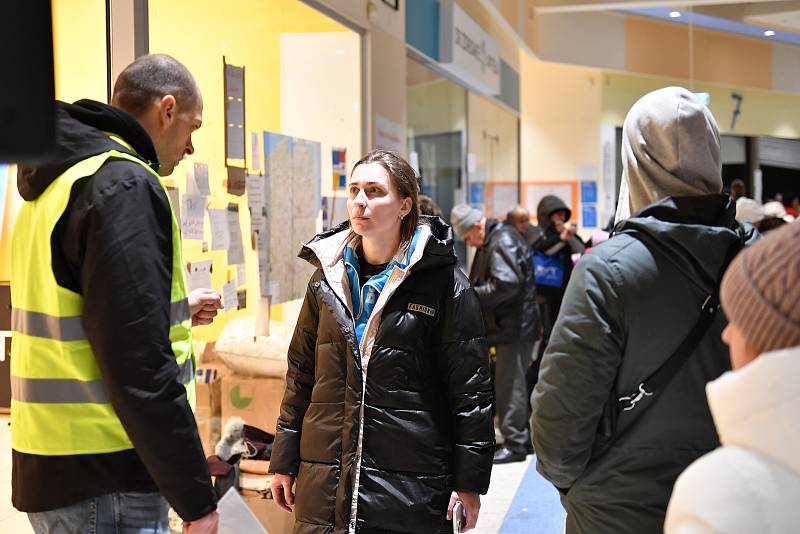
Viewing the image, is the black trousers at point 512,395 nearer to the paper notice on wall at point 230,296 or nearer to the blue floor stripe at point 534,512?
the blue floor stripe at point 534,512

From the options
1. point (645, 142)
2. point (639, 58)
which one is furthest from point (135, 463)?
point (639, 58)

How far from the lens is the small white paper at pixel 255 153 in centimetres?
431

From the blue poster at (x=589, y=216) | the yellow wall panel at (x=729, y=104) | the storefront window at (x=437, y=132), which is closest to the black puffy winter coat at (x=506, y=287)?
the storefront window at (x=437, y=132)

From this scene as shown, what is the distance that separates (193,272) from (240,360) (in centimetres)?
62

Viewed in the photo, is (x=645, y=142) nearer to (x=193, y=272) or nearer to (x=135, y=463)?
(x=135, y=463)

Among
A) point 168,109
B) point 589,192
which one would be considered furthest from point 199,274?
point 589,192

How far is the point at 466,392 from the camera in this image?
2.62m

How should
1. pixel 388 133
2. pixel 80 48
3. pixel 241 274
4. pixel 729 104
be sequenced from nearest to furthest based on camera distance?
1. pixel 80 48
2. pixel 241 274
3. pixel 388 133
4. pixel 729 104

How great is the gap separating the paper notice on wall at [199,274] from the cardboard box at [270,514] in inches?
35.8

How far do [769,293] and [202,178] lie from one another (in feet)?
9.83

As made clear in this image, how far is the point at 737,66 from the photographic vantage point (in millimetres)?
15062

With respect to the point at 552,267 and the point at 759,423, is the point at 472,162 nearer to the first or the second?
the point at 552,267

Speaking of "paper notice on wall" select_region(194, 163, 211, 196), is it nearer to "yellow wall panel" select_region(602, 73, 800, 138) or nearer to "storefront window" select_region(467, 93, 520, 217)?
"storefront window" select_region(467, 93, 520, 217)

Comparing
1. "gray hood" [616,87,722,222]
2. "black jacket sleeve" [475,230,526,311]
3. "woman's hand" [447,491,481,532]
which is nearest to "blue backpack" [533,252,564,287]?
"black jacket sleeve" [475,230,526,311]
